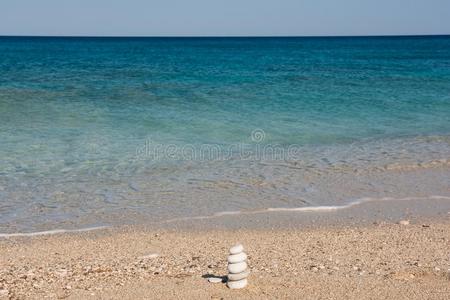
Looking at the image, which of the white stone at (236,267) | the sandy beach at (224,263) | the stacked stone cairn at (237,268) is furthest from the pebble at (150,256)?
the white stone at (236,267)

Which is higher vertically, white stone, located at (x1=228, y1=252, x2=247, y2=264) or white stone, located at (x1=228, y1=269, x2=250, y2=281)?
white stone, located at (x1=228, y1=252, x2=247, y2=264)

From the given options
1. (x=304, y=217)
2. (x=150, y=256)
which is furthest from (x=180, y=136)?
(x=150, y=256)

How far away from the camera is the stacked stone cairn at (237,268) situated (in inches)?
218

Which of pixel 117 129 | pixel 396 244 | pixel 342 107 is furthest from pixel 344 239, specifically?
pixel 342 107

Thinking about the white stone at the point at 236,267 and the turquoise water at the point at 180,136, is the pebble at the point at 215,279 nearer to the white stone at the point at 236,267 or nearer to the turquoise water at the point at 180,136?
the white stone at the point at 236,267

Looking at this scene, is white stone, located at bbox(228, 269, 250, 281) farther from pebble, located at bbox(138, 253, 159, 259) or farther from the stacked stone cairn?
pebble, located at bbox(138, 253, 159, 259)

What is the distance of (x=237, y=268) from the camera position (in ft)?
18.4

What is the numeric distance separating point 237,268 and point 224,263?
40.7 inches

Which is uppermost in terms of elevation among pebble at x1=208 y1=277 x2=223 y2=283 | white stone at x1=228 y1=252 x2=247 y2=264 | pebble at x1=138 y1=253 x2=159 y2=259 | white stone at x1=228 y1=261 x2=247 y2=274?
white stone at x1=228 y1=252 x2=247 y2=264

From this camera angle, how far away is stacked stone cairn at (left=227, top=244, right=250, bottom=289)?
5.54m

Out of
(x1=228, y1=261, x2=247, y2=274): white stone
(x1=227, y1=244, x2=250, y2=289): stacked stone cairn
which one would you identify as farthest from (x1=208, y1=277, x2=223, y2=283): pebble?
(x1=228, y1=261, x2=247, y2=274): white stone

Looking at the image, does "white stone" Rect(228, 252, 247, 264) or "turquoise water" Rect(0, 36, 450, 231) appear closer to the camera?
"white stone" Rect(228, 252, 247, 264)

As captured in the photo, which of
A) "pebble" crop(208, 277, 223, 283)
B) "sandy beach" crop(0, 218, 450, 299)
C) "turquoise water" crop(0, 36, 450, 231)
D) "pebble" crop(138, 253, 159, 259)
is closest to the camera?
"sandy beach" crop(0, 218, 450, 299)

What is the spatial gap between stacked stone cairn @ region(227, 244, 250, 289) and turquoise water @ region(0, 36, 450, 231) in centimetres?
324
